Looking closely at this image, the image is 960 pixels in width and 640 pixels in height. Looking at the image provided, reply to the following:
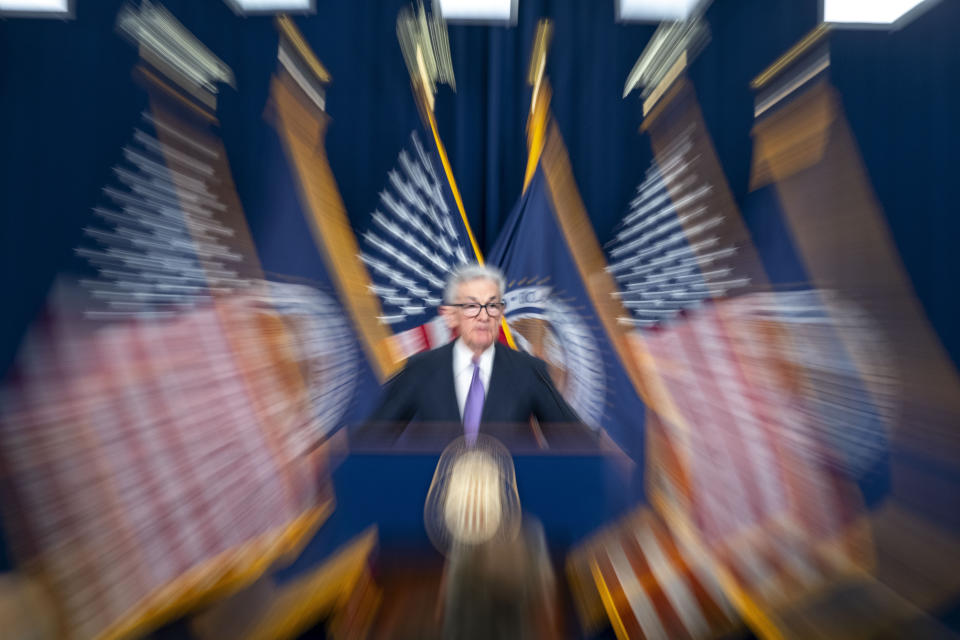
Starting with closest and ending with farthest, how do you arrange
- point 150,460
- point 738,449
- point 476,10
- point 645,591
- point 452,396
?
1. point 645,591
2. point 452,396
3. point 150,460
4. point 738,449
5. point 476,10

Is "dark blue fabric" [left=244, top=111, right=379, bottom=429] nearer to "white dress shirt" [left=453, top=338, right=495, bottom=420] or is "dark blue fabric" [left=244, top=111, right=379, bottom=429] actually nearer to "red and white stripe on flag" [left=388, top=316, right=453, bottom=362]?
"red and white stripe on flag" [left=388, top=316, right=453, bottom=362]

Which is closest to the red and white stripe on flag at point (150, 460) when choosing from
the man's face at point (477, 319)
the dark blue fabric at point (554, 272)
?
the man's face at point (477, 319)

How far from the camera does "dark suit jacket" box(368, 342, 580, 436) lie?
1076 mm

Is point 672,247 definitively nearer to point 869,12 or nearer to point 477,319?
point 477,319

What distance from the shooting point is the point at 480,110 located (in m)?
1.54

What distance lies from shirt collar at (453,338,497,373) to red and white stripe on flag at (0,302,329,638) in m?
0.37

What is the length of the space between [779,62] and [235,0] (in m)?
1.68

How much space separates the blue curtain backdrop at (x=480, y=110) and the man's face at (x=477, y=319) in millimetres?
376

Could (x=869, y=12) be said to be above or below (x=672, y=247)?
above

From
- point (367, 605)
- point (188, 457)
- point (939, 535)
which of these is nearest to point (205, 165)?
point (188, 457)

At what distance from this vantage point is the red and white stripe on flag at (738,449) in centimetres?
121

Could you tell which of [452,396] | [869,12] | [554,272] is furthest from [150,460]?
[869,12]

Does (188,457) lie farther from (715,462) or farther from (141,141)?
(715,462)

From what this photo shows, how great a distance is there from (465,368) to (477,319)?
12cm
